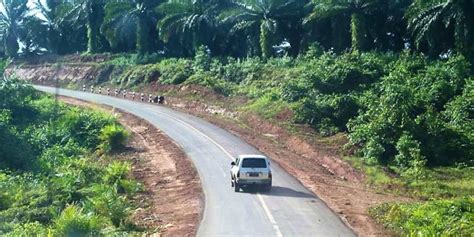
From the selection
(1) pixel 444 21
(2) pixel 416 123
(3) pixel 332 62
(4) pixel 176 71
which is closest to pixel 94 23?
(4) pixel 176 71

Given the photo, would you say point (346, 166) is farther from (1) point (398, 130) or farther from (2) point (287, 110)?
(2) point (287, 110)

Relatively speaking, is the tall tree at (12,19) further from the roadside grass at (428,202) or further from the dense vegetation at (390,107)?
the roadside grass at (428,202)

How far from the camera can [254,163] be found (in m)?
27.8

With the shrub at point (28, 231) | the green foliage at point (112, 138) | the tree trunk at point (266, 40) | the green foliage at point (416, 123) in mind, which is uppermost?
the tree trunk at point (266, 40)

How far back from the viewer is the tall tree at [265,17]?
60.3m

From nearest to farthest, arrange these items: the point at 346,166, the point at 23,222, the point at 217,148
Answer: the point at 23,222, the point at 346,166, the point at 217,148

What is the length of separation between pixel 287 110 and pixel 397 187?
54.9 ft

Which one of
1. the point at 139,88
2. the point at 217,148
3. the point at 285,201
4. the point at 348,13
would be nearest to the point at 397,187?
the point at 285,201

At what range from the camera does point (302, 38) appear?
2490 inches

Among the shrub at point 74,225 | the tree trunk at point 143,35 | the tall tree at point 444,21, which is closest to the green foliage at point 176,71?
the tree trunk at point 143,35

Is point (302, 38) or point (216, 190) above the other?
point (302, 38)

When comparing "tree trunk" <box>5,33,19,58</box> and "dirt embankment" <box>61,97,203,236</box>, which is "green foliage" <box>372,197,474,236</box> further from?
"tree trunk" <box>5,33,19,58</box>

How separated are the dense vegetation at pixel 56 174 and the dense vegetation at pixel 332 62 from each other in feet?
14.5

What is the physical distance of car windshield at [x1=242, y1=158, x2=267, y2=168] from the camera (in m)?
27.6
